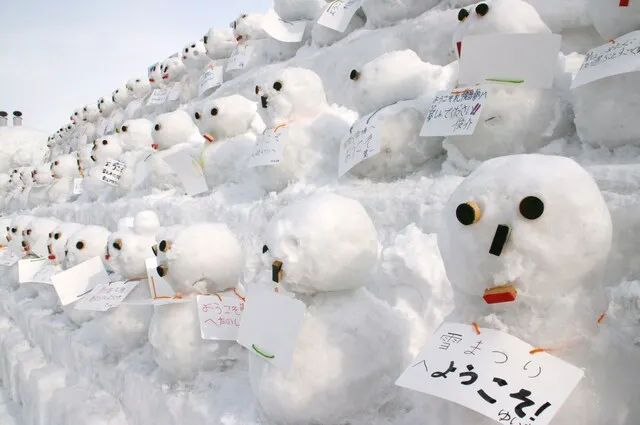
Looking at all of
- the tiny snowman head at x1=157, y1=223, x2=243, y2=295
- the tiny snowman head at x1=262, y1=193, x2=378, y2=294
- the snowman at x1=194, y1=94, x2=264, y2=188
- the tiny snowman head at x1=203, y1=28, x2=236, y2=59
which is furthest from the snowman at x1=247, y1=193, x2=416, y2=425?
the tiny snowman head at x1=203, y1=28, x2=236, y2=59

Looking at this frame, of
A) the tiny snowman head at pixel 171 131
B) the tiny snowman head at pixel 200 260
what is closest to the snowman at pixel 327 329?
the tiny snowman head at pixel 200 260

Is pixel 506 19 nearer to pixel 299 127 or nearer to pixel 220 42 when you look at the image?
pixel 299 127

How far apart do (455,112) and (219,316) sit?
591 mm

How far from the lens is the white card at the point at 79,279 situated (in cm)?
131

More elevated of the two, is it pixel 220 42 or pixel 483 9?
pixel 483 9

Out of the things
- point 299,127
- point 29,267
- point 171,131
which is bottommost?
point 29,267

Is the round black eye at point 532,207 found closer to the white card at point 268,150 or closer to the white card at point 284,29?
the white card at point 268,150

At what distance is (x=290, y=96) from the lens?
1263 millimetres

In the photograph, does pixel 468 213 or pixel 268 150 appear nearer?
pixel 468 213

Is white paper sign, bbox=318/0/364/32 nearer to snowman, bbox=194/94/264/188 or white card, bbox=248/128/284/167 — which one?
snowman, bbox=194/94/264/188

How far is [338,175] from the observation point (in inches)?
44.9

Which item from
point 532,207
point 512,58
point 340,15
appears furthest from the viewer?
point 340,15

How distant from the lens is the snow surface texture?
1.73ft

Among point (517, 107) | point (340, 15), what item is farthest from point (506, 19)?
point (340, 15)
